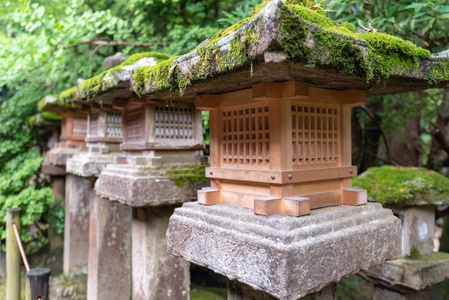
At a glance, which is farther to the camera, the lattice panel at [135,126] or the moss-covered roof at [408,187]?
the moss-covered roof at [408,187]

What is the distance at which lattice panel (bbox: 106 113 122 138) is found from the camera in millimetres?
5238

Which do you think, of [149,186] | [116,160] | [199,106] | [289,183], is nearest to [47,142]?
[116,160]

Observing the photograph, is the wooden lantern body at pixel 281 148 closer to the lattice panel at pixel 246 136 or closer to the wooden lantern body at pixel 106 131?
the lattice panel at pixel 246 136

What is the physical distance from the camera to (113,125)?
5320mm

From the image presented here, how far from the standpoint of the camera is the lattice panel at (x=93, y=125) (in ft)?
18.0

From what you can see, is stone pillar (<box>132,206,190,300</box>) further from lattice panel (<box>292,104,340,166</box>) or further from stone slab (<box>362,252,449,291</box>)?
stone slab (<box>362,252,449,291</box>)

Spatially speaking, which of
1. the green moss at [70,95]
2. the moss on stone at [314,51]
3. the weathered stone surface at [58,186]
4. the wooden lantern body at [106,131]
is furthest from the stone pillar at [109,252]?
the weathered stone surface at [58,186]

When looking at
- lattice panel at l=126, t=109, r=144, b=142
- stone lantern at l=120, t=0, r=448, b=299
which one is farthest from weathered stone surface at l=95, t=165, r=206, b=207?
stone lantern at l=120, t=0, r=448, b=299

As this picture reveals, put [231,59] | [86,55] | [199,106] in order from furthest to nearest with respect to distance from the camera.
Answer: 1. [86,55]
2. [199,106]
3. [231,59]

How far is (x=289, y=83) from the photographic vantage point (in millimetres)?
2029

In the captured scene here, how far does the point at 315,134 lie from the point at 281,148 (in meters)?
0.43

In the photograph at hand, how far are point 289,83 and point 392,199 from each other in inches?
110

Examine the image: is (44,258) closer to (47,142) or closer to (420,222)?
(47,142)

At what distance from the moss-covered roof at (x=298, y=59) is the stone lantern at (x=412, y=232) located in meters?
2.05
